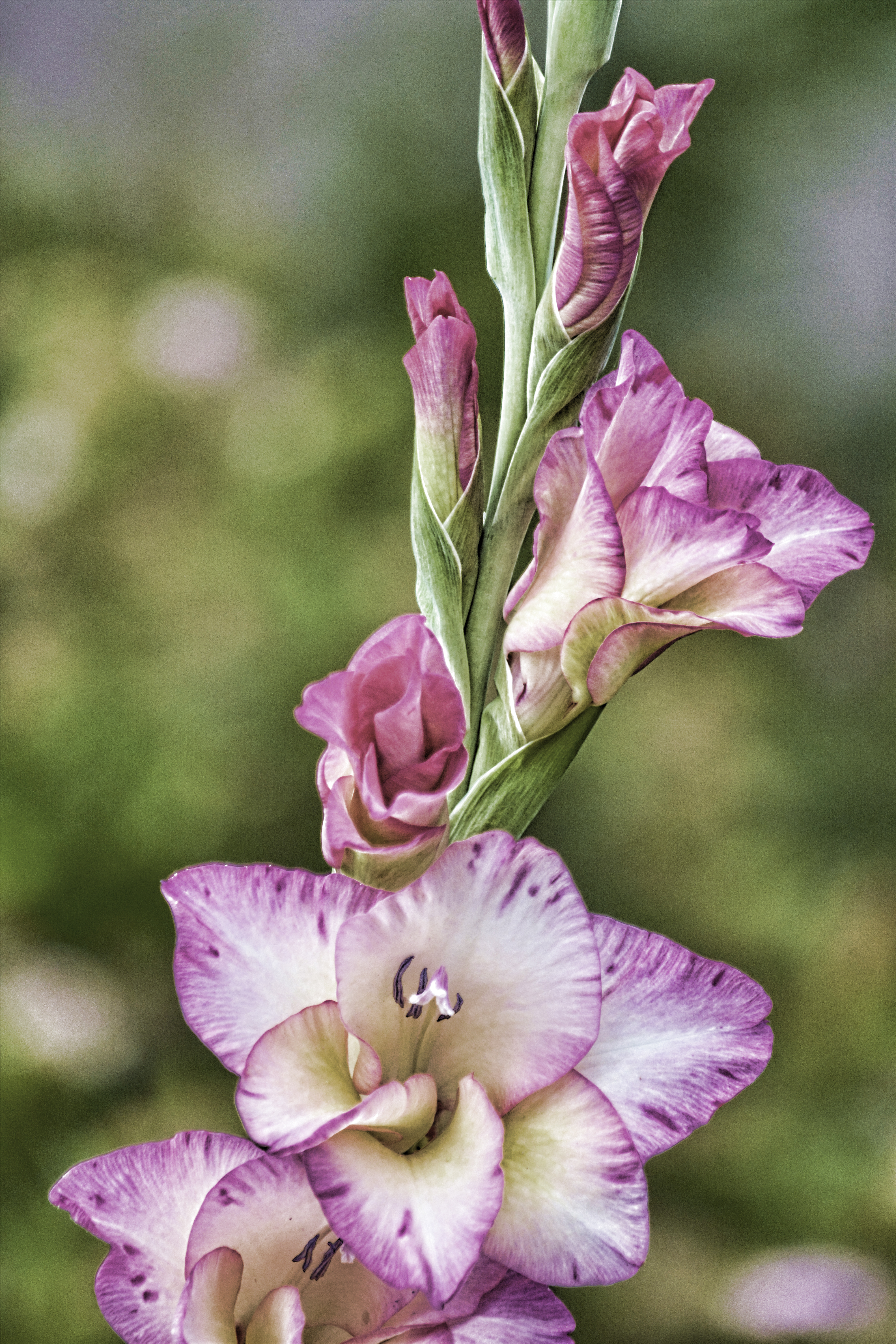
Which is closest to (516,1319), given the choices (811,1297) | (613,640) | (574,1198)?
(574,1198)

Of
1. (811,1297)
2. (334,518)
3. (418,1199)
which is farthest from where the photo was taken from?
(334,518)

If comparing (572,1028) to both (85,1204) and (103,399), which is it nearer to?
(85,1204)

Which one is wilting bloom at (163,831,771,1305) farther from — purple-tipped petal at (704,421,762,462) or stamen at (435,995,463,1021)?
purple-tipped petal at (704,421,762,462)

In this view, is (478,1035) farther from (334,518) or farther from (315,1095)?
(334,518)

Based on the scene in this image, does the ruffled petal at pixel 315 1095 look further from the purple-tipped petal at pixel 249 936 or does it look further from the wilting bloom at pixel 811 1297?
the wilting bloom at pixel 811 1297

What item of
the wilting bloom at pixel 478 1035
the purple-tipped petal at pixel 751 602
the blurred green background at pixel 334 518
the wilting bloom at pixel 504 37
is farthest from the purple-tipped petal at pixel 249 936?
the blurred green background at pixel 334 518

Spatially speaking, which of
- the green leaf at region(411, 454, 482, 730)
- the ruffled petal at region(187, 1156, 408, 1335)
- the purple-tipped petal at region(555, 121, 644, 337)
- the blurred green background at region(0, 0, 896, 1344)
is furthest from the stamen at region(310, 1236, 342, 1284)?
the blurred green background at region(0, 0, 896, 1344)

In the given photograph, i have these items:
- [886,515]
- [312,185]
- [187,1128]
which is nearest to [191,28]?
[312,185]
